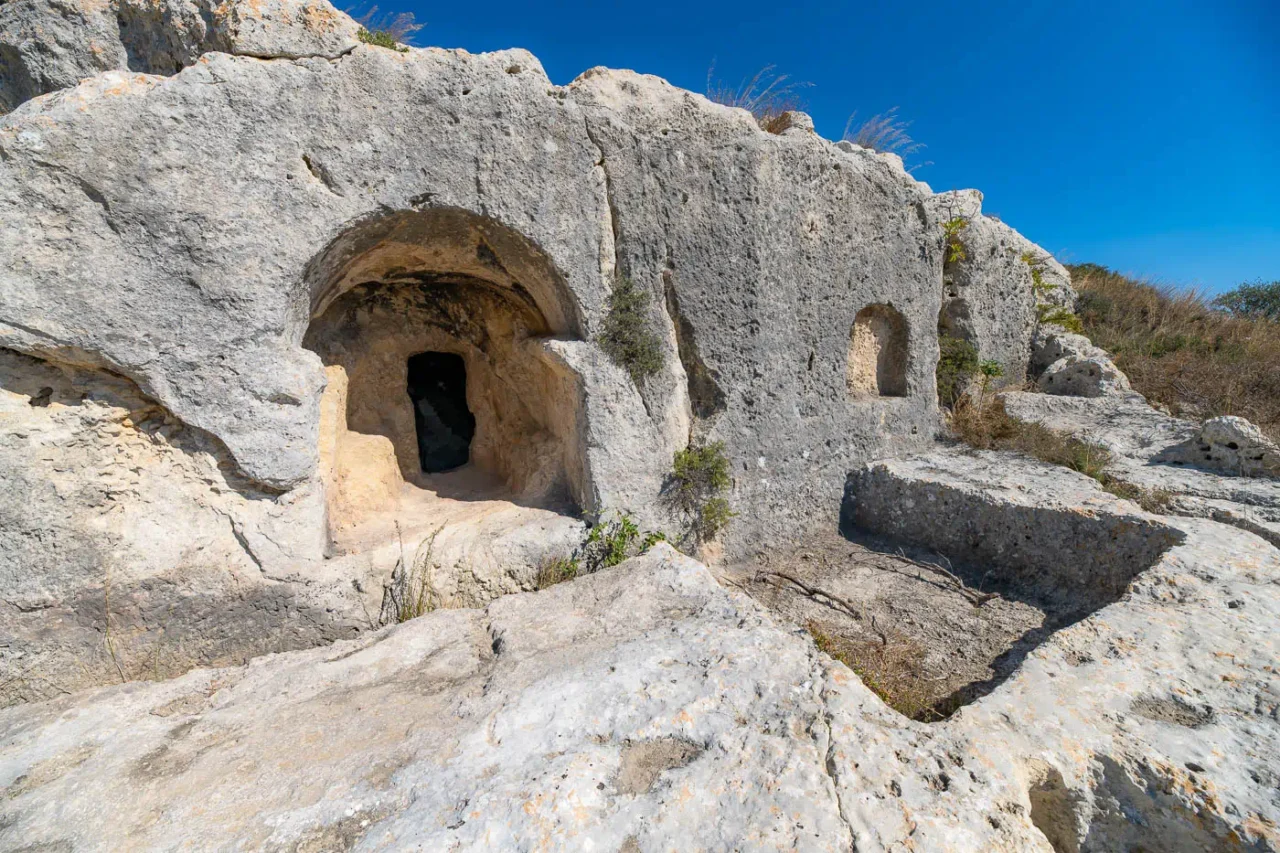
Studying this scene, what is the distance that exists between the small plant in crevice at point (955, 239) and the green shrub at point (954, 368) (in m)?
0.81

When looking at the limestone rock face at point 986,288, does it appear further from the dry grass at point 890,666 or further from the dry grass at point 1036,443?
the dry grass at point 890,666

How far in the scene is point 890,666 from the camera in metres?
3.01

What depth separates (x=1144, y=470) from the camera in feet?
14.2

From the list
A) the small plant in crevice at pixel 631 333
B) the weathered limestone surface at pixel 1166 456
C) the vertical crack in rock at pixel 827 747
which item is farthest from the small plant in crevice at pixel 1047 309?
the vertical crack in rock at pixel 827 747

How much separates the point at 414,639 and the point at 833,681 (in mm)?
1738

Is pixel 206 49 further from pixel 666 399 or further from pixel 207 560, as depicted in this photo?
pixel 666 399

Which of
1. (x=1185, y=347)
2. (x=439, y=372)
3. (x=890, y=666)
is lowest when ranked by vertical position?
(x=890, y=666)

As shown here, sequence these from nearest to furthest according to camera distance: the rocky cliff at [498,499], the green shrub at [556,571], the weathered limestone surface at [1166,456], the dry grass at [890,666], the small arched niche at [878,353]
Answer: the rocky cliff at [498,499] → the dry grass at [890,666] → the green shrub at [556,571] → the weathered limestone surface at [1166,456] → the small arched niche at [878,353]

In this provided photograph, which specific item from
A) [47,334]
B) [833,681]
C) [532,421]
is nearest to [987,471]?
[833,681]

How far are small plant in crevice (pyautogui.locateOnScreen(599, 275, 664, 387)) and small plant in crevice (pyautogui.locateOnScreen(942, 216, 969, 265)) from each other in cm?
373

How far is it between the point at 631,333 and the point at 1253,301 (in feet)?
43.8

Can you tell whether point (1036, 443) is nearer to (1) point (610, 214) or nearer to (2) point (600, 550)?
(2) point (600, 550)

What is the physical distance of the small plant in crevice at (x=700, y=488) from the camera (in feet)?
12.8

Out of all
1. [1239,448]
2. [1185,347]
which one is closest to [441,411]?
[1239,448]
